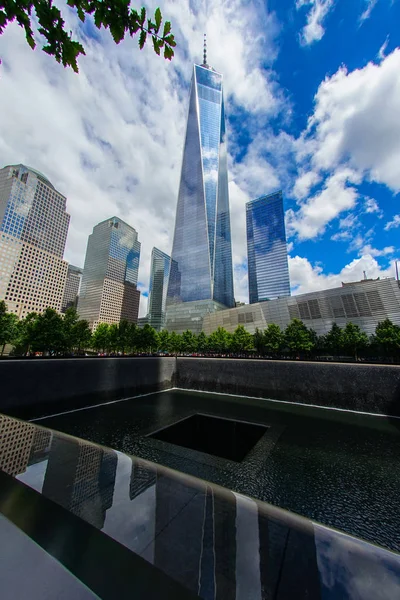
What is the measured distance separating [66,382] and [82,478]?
50.3ft

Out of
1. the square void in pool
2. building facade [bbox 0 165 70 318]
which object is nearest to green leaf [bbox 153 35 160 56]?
the square void in pool

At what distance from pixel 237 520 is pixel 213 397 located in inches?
763

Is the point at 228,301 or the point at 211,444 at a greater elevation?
the point at 228,301

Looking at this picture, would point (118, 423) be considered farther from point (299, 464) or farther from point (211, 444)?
point (299, 464)

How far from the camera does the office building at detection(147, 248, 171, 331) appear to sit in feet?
499

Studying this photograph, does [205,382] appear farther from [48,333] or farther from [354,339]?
[354,339]

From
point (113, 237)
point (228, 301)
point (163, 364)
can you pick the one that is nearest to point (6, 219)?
point (113, 237)

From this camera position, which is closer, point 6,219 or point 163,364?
point 163,364

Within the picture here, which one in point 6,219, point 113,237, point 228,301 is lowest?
point 228,301

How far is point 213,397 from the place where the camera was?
2064 centimetres

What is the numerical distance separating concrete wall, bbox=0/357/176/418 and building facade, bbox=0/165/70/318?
332 feet

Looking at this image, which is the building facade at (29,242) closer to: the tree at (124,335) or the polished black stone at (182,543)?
the tree at (124,335)

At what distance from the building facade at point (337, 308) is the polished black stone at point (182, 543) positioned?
56.4 metres

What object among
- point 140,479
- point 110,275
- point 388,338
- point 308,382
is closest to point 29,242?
point 110,275
